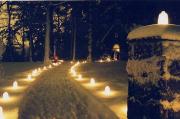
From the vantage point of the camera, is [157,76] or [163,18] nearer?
[157,76]

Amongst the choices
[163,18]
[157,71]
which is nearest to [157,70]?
[157,71]

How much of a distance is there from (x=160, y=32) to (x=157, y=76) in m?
0.47

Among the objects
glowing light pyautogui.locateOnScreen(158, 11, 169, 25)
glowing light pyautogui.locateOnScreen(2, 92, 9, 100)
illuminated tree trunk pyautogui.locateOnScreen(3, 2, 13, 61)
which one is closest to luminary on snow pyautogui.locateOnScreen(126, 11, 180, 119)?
glowing light pyautogui.locateOnScreen(158, 11, 169, 25)

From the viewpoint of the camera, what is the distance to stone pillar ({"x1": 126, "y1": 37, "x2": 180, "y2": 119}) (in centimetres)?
426

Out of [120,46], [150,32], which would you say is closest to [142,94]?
[150,32]

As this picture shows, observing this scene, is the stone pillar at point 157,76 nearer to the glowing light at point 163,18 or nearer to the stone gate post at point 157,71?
the stone gate post at point 157,71

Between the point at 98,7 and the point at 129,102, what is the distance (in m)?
34.5

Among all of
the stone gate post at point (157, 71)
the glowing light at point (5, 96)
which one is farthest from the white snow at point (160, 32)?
the glowing light at point (5, 96)

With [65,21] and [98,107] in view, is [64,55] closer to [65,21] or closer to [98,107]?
[65,21]

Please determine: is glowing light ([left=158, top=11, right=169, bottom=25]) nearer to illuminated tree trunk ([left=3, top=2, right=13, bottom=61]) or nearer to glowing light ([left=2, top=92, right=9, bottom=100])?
glowing light ([left=2, top=92, right=9, bottom=100])

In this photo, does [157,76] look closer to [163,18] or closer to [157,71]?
[157,71]

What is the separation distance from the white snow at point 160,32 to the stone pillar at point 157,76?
0.04m

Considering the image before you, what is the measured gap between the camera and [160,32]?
169 inches

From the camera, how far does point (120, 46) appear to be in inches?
1491
